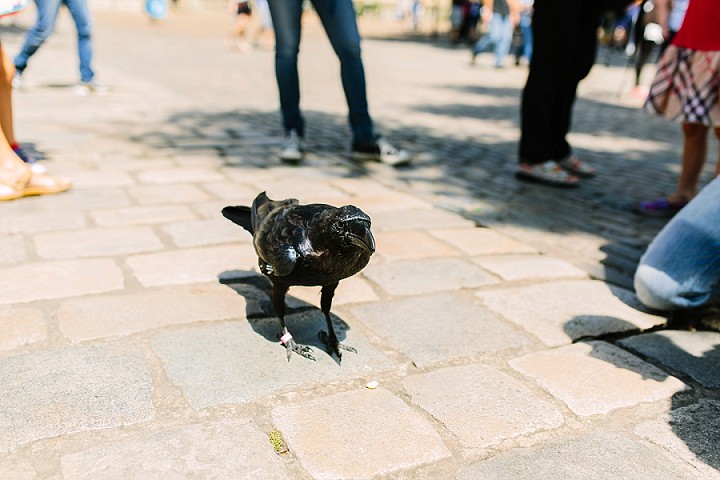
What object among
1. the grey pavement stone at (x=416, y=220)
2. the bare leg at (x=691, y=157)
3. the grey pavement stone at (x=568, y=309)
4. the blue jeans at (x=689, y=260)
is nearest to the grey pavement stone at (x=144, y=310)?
the grey pavement stone at (x=568, y=309)

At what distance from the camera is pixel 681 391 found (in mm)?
2236

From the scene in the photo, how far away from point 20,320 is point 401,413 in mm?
1429

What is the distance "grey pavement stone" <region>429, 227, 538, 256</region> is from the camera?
351cm

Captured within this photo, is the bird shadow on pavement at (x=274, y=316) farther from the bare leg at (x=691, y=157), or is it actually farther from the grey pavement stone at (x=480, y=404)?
the bare leg at (x=691, y=157)

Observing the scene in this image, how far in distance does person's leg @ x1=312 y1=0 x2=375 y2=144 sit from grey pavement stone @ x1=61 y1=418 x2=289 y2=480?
353 centimetres

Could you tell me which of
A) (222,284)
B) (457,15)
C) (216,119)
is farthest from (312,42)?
(222,284)

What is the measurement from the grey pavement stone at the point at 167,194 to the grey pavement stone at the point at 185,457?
2.36 metres

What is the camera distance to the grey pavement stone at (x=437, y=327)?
95.3 inches

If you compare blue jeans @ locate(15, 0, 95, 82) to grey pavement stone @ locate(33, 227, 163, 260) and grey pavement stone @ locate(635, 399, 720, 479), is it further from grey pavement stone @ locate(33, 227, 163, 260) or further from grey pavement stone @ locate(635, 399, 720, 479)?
grey pavement stone @ locate(635, 399, 720, 479)

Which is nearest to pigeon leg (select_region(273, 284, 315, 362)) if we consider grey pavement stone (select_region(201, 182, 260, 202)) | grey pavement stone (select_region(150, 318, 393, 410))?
grey pavement stone (select_region(150, 318, 393, 410))

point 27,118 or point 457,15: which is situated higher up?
point 457,15

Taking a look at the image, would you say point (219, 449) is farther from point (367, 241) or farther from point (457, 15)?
point (457, 15)

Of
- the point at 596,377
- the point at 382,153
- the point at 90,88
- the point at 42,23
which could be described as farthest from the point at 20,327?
the point at 90,88

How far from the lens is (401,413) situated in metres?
2.01
